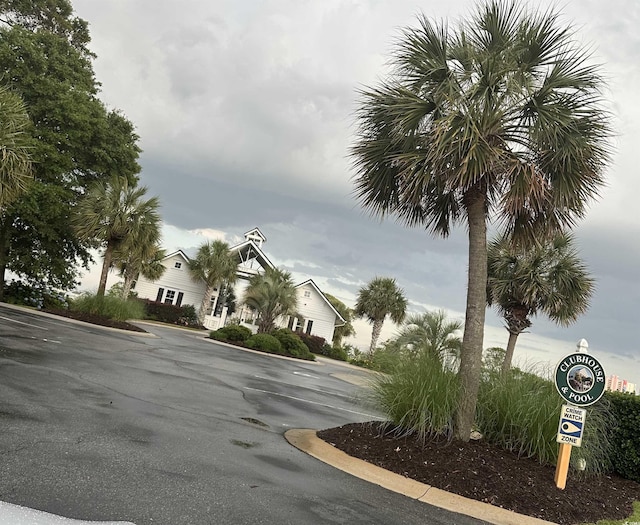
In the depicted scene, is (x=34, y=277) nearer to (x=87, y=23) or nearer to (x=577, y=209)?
(x=87, y=23)

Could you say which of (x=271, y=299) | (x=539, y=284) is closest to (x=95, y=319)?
(x=271, y=299)

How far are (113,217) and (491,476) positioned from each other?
69.3ft

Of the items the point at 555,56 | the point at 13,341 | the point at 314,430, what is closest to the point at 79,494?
the point at 314,430

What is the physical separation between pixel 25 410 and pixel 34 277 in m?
24.9

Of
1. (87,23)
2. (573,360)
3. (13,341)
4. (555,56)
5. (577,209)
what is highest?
(87,23)

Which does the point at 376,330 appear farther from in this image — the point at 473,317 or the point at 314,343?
the point at 473,317

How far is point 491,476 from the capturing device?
6359 mm

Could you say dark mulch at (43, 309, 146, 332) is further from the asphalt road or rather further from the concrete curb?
the concrete curb

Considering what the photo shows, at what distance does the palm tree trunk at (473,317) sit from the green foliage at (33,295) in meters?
24.2

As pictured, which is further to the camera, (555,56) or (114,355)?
(114,355)

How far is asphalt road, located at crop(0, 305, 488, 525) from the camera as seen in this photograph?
12.6ft

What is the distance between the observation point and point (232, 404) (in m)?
9.55

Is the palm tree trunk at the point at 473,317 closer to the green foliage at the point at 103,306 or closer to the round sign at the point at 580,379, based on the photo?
the round sign at the point at 580,379

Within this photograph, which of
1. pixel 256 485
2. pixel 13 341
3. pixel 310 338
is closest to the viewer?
pixel 256 485
